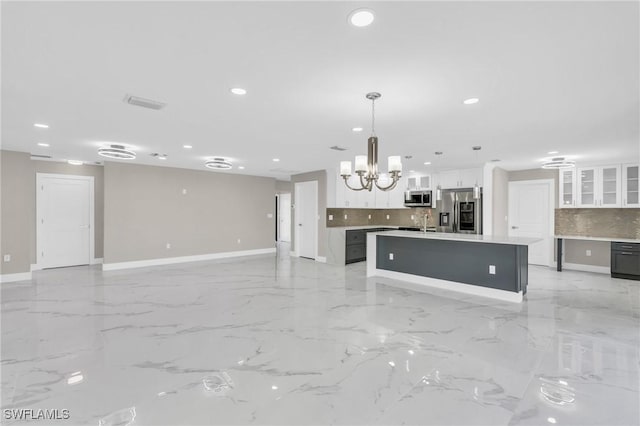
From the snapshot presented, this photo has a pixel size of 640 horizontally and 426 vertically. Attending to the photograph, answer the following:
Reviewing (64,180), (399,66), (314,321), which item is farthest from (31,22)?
(64,180)

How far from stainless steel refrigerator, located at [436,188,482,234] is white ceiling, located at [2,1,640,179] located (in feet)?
9.19

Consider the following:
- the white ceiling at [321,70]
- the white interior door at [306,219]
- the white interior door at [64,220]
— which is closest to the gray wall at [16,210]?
the white interior door at [64,220]

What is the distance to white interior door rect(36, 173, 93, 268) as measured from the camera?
663 cm

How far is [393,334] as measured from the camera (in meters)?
3.20

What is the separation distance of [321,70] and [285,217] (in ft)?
34.2

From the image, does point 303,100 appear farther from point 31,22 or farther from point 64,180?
point 64,180

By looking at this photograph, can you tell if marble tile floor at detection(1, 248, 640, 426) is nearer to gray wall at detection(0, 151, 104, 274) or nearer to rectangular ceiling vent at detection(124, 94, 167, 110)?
gray wall at detection(0, 151, 104, 274)

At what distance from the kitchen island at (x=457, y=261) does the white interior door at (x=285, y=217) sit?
670 cm

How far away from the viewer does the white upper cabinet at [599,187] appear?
6277 millimetres

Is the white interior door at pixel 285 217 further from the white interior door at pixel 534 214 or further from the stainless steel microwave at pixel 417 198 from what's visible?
the white interior door at pixel 534 214

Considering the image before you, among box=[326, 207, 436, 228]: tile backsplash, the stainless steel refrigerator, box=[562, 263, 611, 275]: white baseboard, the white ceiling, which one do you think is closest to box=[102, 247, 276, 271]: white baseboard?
box=[326, 207, 436, 228]: tile backsplash

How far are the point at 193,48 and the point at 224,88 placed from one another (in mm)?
672

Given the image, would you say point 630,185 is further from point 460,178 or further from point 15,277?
point 15,277

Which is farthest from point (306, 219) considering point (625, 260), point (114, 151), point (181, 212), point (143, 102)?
point (625, 260)
